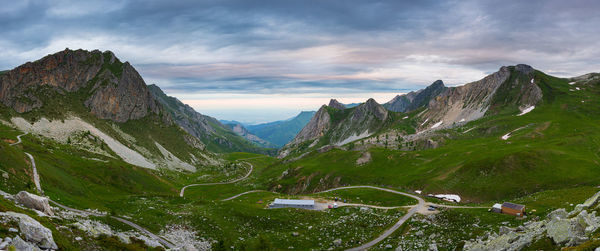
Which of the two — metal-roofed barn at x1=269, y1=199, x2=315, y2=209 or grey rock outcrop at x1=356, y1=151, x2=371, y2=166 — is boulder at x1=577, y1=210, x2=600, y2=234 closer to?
metal-roofed barn at x1=269, y1=199, x2=315, y2=209

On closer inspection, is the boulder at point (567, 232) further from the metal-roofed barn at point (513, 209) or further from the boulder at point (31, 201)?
the boulder at point (31, 201)

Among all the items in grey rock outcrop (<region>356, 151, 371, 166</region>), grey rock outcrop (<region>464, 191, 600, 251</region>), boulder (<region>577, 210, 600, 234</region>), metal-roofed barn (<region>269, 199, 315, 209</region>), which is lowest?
metal-roofed barn (<region>269, 199, 315, 209</region>)

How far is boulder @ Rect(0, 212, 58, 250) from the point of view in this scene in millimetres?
28562

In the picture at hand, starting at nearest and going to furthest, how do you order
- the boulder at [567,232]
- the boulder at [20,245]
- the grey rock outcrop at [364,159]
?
the boulder at [20,245] → the boulder at [567,232] → the grey rock outcrop at [364,159]

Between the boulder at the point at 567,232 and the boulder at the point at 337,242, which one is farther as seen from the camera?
the boulder at the point at 337,242

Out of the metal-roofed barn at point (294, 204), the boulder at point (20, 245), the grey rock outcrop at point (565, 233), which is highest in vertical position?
the boulder at point (20, 245)

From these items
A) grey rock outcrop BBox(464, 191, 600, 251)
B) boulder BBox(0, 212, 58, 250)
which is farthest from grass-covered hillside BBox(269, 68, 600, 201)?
boulder BBox(0, 212, 58, 250)

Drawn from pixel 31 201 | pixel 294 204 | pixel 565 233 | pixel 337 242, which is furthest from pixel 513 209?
pixel 31 201

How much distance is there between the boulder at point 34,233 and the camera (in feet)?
93.7

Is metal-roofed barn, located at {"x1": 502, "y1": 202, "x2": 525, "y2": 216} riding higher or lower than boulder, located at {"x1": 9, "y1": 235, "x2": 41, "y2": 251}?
lower

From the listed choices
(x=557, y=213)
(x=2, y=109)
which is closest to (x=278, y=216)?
(x=557, y=213)

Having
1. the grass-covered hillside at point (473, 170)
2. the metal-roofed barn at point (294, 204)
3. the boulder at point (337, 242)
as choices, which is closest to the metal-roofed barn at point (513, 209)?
the boulder at point (337, 242)

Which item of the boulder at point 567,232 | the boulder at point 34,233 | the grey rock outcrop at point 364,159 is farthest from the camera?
the grey rock outcrop at point 364,159

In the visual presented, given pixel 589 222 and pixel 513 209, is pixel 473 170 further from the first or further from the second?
pixel 589 222
